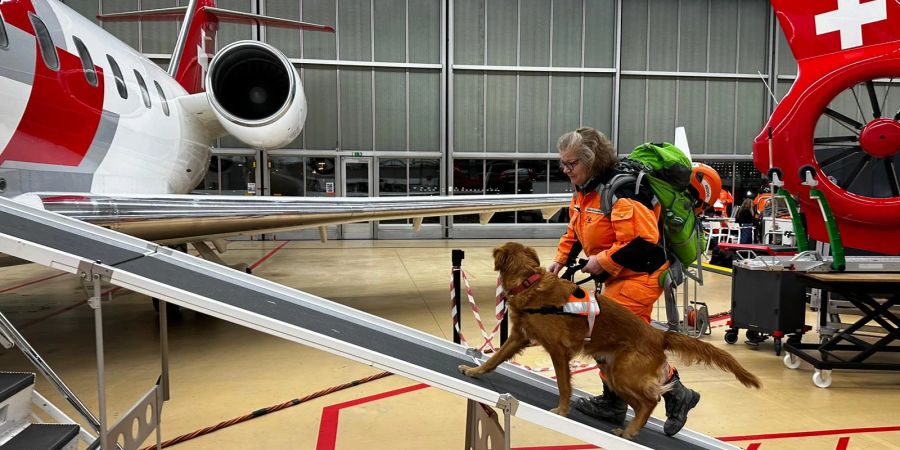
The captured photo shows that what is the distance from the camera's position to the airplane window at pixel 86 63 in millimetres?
5125

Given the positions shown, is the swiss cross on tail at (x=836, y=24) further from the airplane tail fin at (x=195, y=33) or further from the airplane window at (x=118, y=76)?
the airplane tail fin at (x=195, y=33)

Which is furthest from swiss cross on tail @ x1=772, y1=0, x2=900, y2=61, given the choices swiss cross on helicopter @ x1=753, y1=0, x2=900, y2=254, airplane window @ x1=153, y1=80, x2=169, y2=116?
airplane window @ x1=153, y1=80, x2=169, y2=116

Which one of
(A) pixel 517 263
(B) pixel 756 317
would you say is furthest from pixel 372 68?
(A) pixel 517 263

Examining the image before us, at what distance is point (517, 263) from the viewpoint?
2.51m

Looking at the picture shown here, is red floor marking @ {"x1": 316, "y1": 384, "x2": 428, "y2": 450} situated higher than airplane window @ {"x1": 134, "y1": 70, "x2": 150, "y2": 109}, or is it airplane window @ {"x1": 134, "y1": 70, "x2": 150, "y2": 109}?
airplane window @ {"x1": 134, "y1": 70, "x2": 150, "y2": 109}

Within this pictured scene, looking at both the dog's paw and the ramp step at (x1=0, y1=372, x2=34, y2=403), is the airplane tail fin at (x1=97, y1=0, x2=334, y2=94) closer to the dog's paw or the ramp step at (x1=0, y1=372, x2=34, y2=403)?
the ramp step at (x1=0, y1=372, x2=34, y2=403)

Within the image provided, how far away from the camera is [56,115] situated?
4.55 m

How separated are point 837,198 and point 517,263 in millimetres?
4233

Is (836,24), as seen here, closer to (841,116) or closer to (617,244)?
(841,116)

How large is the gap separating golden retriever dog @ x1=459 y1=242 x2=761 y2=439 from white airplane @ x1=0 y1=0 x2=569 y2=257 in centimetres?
376

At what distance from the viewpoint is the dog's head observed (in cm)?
250

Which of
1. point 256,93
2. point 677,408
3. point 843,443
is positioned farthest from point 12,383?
point 256,93

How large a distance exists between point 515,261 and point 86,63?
197 inches

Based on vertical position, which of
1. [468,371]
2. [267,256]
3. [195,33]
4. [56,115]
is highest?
[195,33]
